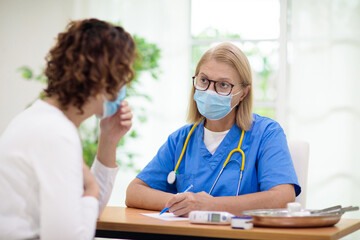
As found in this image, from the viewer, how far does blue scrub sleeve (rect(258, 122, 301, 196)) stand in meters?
1.80

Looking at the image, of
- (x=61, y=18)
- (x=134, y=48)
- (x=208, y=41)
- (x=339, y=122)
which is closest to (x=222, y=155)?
(x=134, y=48)

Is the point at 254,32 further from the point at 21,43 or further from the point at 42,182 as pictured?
the point at 42,182

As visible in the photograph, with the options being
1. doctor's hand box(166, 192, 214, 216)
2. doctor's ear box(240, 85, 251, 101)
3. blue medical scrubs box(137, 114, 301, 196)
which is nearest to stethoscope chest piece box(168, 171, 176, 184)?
blue medical scrubs box(137, 114, 301, 196)

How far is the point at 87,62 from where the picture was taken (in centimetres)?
132

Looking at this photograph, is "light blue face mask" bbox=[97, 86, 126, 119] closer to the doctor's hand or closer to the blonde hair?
the doctor's hand

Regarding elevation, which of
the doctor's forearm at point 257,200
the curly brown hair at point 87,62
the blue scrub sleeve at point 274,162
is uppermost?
the curly brown hair at point 87,62

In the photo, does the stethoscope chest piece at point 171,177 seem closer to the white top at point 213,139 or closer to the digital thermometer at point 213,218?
the white top at point 213,139

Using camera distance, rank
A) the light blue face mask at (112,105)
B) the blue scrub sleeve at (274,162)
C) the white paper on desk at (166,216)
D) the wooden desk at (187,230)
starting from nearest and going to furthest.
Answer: the wooden desk at (187,230)
the light blue face mask at (112,105)
the white paper on desk at (166,216)
the blue scrub sleeve at (274,162)

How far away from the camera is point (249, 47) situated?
429cm

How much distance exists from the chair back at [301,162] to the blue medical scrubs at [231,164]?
0.38ft

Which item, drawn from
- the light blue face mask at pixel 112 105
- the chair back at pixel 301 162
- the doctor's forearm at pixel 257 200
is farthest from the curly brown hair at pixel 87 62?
the chair back at pixel 301 162

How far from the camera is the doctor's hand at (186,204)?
163 centimetres

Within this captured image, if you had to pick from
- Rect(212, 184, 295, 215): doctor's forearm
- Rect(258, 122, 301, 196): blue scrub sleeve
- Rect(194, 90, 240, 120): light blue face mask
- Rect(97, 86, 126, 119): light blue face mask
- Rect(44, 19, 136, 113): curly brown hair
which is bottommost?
Rect(212, 184, 295, 215): doctor's forearm

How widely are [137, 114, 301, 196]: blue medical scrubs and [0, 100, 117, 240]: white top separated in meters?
0.76
